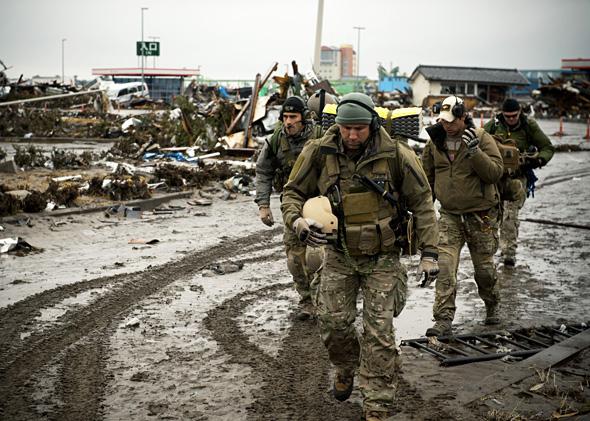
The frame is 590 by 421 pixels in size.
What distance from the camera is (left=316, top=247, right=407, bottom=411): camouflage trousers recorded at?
454cm

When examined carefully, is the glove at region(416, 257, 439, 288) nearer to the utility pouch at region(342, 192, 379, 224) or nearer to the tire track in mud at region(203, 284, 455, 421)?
the utility pouch at region(342, 192, 379, 224)

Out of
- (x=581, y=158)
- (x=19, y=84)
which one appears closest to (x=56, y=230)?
(x=581, y=158)

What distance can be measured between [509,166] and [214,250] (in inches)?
182

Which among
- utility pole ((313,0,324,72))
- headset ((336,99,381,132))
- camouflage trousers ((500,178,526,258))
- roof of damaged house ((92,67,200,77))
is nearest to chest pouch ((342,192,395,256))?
headset ((336,99,381,132))

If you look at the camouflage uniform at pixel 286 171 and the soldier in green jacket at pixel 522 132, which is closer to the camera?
the camouflage uniform at pixel 286 171

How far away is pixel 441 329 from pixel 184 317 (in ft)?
7.80

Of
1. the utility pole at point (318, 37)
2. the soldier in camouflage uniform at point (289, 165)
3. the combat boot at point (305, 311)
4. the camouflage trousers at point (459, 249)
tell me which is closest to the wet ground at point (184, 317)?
the combat boot at point (305, 311)

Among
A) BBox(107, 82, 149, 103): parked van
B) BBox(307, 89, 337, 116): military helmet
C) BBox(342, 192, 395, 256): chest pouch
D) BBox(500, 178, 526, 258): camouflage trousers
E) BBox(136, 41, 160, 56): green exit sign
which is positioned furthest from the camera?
BBox(136, 41, 160, 56): green exit sign

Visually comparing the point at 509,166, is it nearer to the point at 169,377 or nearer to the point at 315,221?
the point at 315,221

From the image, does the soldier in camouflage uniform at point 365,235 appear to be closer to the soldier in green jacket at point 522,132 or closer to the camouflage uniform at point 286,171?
the camouflage uniform at point 286,171

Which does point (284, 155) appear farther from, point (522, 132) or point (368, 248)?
point (522, 132)

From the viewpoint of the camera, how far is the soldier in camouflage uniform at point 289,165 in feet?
22.9

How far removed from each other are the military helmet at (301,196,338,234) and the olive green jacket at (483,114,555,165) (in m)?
4.74

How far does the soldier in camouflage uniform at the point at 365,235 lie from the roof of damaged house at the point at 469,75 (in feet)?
218
